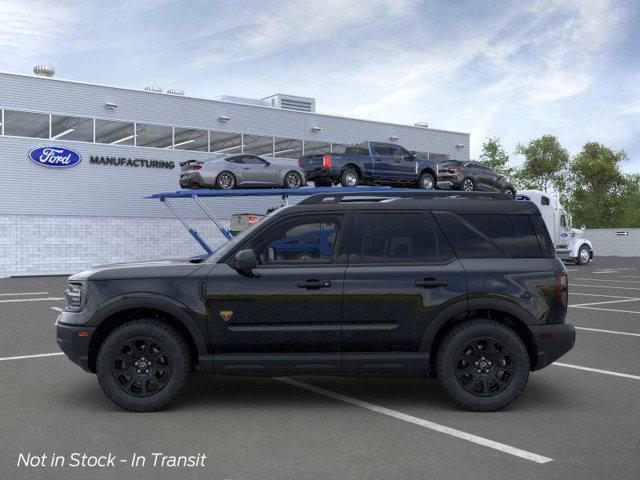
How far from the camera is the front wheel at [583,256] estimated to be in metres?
34.6

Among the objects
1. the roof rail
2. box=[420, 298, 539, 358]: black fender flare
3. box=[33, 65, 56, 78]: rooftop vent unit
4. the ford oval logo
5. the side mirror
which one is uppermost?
box=[33, 65, 56, 78]: rooftop vent unit

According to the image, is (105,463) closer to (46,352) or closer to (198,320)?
(198,320)

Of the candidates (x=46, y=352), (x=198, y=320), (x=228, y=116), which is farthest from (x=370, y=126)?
(x=198, y=320)

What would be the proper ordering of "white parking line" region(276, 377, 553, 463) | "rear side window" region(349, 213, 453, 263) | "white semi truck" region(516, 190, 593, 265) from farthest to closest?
"white semi truck" region(516, 190, 593, 265) < "rear side window" region(349, 213, 453, 263) < "white parking line" region(276, 377, 553, 463)

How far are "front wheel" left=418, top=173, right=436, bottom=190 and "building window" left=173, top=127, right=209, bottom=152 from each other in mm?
11534

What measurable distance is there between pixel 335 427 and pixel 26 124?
967 inches

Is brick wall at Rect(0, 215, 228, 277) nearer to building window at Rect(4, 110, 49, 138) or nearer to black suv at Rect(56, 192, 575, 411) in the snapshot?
→ building window at Rect(4, 110, 49, 138)

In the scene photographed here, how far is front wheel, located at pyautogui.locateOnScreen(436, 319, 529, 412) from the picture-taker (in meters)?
5.96

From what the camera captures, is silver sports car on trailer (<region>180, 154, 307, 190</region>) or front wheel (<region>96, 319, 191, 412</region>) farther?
silver sports car on trailer (<region>180, 154, 307, 190</region>)

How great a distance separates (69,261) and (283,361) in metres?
23.6

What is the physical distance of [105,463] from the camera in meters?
4.57

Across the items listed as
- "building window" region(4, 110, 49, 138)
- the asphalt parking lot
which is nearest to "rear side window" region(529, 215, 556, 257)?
the asphalt parking lot

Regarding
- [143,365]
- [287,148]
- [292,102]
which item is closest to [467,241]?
[143,365]

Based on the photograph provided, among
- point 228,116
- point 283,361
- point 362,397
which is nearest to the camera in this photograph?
point 283,361
